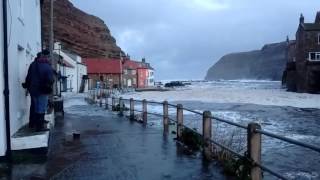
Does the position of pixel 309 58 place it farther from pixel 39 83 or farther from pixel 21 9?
pixel 39 83

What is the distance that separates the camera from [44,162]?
10070 mm

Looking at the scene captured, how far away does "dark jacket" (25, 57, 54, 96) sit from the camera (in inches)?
450

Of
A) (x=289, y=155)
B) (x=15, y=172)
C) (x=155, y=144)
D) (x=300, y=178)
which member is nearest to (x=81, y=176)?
(x=15, y=172)

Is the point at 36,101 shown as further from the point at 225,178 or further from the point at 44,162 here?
the point at 225,178

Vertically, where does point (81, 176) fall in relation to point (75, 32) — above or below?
below

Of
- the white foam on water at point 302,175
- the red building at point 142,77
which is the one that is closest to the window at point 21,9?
the white foam on water at point 302,175

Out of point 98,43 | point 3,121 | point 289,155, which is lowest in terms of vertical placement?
point 289,155

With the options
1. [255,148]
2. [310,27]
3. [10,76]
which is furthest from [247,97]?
[255,148]

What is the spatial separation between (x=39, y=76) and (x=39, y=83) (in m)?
0.18

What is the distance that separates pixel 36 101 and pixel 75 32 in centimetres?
15436

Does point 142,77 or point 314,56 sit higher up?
point 314,56

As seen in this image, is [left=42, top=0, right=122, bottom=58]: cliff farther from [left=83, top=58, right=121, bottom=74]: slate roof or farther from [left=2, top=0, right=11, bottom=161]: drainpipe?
[left=2, top=0, right=11, bottom=161]: drainpipe

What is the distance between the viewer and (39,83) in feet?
38.0

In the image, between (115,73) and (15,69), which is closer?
(15,69)
